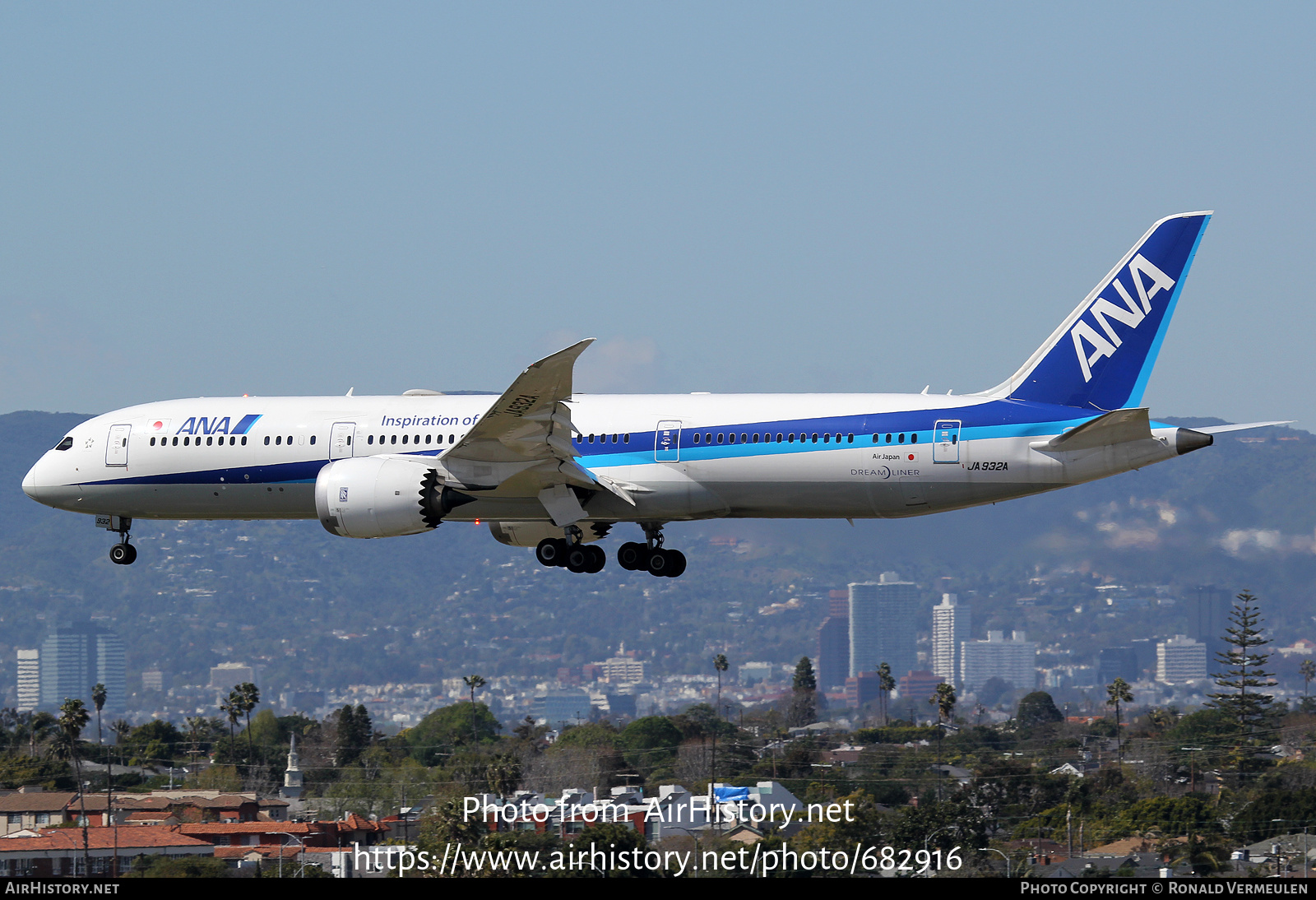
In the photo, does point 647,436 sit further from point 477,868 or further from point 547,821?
point 547,821

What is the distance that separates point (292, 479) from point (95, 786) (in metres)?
48.2

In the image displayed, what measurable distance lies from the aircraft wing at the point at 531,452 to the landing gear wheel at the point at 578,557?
131cm

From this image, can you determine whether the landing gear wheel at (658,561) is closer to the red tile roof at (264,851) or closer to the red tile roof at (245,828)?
the red tile roof at (264,851)

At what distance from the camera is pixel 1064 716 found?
178 metres

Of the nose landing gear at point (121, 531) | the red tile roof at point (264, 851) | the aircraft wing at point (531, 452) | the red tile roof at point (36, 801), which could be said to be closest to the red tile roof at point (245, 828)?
the red tile roof at point (264, 851)

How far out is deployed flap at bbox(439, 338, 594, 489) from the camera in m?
35.4

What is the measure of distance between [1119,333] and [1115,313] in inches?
20.1

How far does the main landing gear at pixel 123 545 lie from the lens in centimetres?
4322

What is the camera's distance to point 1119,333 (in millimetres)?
37094

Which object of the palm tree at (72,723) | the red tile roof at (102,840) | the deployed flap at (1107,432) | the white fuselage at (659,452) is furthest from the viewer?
the palm tree at (72,723)

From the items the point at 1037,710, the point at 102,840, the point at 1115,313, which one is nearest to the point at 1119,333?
the point at 1115,313

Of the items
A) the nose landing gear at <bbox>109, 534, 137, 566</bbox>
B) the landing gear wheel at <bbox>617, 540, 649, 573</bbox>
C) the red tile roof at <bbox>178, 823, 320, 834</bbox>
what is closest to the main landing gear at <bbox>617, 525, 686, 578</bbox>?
the landing gear wheel at <bbox>617, 540, 649, 573</bbox>

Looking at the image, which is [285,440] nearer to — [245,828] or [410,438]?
[410,438]

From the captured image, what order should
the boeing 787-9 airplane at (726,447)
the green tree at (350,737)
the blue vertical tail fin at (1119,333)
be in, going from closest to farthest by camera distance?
the boeing 787-9 airplane at (726,447), the blue vertical tail fin at (1119,333), the green tree at (350,737)
